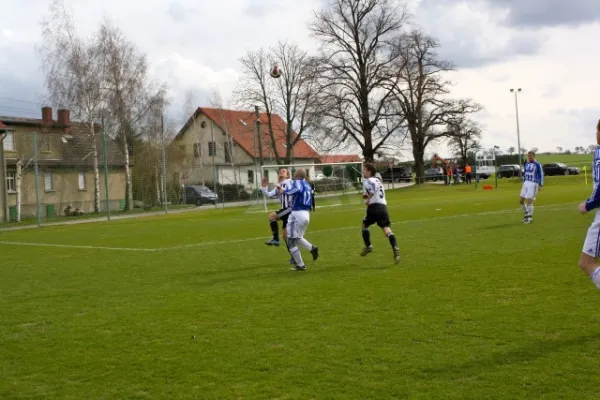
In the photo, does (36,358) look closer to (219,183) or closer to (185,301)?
(185,301)

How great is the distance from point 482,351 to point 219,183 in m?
40.1

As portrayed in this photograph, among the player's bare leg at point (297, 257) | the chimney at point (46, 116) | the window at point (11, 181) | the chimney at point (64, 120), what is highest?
the chimney at point (46, 116)

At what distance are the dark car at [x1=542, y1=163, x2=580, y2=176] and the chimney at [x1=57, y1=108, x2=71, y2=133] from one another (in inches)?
1896

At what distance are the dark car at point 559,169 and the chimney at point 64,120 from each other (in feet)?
158

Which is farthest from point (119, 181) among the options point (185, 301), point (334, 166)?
point (185, 301)

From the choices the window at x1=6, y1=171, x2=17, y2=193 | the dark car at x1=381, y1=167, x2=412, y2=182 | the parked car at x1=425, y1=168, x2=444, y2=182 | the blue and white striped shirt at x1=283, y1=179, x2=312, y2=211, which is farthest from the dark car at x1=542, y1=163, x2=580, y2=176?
the blue and white striped shirt at x1=283, y1=179, x2=312, y2=211

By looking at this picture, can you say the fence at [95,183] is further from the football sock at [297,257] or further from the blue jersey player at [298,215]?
the football sock at [297,257]

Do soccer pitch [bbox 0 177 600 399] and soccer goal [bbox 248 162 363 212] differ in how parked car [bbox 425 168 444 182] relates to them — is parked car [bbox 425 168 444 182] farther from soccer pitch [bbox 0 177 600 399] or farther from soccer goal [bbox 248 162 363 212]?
soccer pitch [bbox 0 177 600 399]

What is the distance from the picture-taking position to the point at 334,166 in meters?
40.5

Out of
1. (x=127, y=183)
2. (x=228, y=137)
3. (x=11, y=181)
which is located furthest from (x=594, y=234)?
(x=228, y=137)

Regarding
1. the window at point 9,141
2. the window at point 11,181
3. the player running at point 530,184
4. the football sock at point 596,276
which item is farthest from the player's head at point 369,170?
the window at point 9,141

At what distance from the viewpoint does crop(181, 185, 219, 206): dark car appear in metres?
41.6

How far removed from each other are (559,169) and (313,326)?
223ft

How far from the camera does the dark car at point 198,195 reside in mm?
41584
